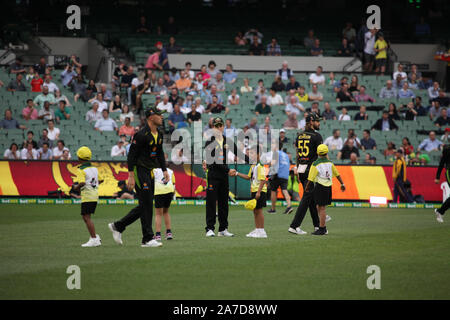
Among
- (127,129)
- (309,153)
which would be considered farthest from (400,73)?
(309,153)

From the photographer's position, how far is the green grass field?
898cm

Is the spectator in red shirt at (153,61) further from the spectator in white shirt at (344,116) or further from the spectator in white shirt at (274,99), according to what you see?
the spectator in white shirt at (344,116)

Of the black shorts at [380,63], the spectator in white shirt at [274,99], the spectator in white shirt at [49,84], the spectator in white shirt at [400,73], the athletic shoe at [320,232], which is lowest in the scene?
the athletic shoe at [320,232]

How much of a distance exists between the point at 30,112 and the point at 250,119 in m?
8.50

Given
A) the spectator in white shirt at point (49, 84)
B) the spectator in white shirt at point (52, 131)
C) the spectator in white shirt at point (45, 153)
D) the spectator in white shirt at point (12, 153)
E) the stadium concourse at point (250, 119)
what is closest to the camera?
the spectator in white shirt at point (12, 153)

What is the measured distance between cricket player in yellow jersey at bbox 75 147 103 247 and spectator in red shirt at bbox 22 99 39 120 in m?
15.9

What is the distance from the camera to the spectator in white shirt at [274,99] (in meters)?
30.3

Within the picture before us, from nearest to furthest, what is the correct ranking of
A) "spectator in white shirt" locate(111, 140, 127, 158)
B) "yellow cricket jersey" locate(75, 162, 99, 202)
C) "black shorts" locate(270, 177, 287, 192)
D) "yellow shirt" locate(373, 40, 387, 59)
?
"yellow cricket jersey" locate(75, 162, 99, 202), "black shorts" locate(270, 177, 287, 192), "spectator in white shirt" locate(111, 140, 127, 158), "yellow shirt" locate(373, 40, 387, 59)

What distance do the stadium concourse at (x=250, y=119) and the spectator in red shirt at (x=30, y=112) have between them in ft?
1.07

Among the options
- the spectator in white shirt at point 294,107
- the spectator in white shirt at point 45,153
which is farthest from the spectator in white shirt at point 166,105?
the spectator in white shirt at point 45,153

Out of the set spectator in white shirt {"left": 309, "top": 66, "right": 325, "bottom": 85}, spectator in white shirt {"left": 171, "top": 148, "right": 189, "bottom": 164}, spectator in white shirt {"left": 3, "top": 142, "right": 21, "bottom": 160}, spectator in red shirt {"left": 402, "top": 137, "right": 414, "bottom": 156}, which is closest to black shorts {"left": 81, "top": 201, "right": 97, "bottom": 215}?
spectator in white shirt {"left": 171, "top": 148, "right": 189, "bottom": 164}

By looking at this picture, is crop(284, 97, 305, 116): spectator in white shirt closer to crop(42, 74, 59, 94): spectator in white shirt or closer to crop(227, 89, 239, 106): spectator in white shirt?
crop(227, 89, 239, 106): spectator in white shirt

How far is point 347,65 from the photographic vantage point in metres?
34.6
